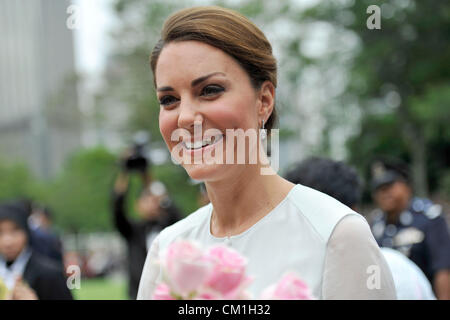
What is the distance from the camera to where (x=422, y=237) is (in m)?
4.24

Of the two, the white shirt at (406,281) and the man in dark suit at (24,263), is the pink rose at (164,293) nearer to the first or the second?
the white shirt at (406,281)

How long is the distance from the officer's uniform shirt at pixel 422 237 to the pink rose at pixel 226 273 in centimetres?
330

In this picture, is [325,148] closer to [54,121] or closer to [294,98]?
[294,98]

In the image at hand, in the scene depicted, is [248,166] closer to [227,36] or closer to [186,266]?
[227,36]

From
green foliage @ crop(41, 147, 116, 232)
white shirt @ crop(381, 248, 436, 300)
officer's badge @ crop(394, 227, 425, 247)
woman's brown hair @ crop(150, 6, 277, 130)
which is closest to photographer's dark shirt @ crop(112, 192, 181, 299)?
officer's badge @ crop(394, 227, 425, 247)

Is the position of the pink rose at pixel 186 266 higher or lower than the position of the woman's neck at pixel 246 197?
lower

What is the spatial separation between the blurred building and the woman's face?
54825 mm

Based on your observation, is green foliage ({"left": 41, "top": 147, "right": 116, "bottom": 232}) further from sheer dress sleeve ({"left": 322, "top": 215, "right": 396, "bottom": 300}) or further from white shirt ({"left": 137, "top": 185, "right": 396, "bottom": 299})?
sheer dress sleeve ({"left": 322, "top": 215, "right": 396, "bottom": 300})

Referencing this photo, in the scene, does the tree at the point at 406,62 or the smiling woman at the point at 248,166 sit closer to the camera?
the smiling woman at the point at 248,166

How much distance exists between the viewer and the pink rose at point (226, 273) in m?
1.00

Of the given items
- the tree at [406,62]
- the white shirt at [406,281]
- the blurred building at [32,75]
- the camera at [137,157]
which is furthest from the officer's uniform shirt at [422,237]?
the blurred building at [32,75]

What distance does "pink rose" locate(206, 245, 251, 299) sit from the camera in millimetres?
995

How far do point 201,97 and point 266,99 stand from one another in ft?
0.85
